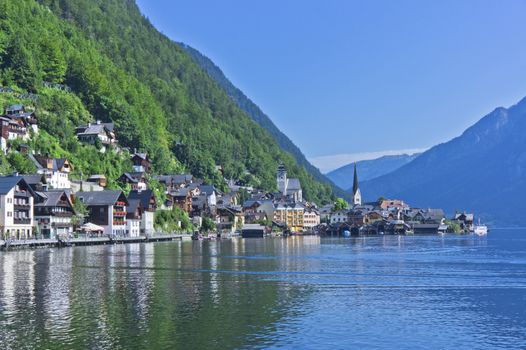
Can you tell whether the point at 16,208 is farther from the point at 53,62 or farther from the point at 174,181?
the point at 174,181

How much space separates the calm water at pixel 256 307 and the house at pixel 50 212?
42012 mm

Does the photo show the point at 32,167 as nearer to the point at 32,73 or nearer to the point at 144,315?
the point at 32,73

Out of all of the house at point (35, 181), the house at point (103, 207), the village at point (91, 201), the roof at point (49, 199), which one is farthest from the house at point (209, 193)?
the roof at point (49, 199)

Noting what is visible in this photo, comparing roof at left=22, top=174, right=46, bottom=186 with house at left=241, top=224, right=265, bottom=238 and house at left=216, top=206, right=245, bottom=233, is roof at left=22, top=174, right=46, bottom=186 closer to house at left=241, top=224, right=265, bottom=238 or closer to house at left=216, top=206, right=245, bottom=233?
house at left=216, top=206, right=245, bottom=233

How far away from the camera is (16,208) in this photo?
98.2m

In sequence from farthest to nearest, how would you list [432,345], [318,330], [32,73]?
[32,73]
[318,330]
[432,345]

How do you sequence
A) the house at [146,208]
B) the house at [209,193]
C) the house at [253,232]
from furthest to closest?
the house at [209,193], the house at [253,232], the house at [146,208]

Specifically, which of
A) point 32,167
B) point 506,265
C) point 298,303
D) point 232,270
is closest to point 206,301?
point 298,303

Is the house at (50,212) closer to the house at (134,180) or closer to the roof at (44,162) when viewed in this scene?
the roof at (44,162)

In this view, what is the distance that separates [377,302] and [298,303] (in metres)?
5.39

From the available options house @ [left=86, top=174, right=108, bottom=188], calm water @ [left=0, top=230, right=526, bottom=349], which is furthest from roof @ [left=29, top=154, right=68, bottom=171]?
calm water @ [left=0, top=230, right=526, bottom=349]

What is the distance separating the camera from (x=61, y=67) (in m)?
172

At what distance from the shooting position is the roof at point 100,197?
123 m

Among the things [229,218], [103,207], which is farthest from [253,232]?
[103,207]
